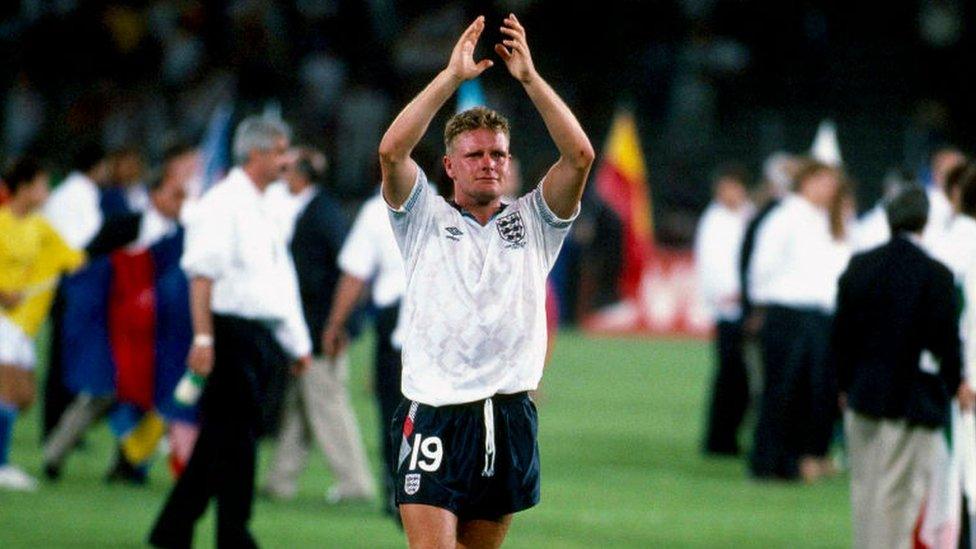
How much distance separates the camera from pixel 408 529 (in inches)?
309

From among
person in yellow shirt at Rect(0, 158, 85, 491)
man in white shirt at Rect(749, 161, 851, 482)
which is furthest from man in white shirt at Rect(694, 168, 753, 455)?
person in yellow shirt at Rect(0, 158, 85, 491)

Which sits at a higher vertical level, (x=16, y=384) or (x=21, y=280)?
(x=21, y=280)

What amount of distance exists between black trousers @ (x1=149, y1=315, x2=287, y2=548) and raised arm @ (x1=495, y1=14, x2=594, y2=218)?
3465mm

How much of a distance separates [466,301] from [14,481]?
7.10 meters

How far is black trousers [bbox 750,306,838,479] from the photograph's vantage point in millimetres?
15664

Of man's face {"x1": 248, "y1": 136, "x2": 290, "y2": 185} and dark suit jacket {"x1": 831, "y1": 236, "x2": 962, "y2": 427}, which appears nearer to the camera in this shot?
dark suit jacket {"x1": 831, "y1": 236, "x2": 962, "y2": 427}

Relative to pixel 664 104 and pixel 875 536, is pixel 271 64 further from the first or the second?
pixel 875 536

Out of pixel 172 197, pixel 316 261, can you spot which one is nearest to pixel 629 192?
pixel 316 261

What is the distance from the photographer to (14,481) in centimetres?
1402

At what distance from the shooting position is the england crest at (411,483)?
7.80m

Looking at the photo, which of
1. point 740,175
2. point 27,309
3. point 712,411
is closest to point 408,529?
point 27,309

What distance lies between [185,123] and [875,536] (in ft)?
70.6

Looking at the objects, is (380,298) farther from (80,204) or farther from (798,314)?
(80,204)

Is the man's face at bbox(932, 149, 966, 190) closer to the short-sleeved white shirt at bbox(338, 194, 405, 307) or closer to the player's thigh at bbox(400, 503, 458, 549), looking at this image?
the short-sleeved white shirt at bbox(338, 194, 405, 307)
